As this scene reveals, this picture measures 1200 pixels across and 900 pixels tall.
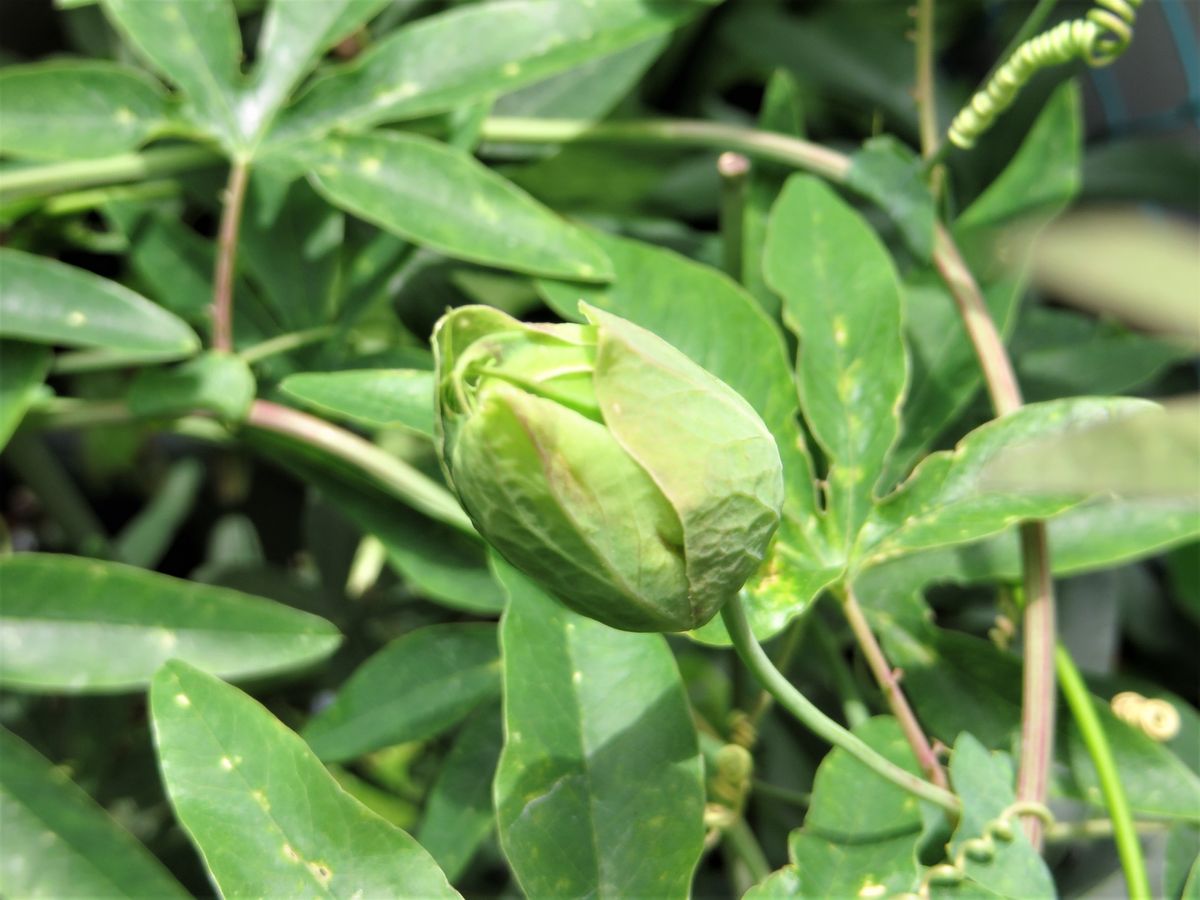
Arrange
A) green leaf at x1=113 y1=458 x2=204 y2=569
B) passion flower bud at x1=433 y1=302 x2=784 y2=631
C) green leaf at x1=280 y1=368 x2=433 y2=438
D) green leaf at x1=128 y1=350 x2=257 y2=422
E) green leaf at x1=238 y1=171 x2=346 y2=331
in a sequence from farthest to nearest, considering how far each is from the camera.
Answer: green leaf at x1=113 y1=458 x2=204 y2=569 < green leaf at x1=238 y1=171 x2=346 y2=331 < green leaf at x1=128 y1=350 x2=257 y2=422 < green leaf at x1=280 y1=368 x2=433 y2=438 < passion flower bud at x1=433 y1=302 x2=784 y2=631

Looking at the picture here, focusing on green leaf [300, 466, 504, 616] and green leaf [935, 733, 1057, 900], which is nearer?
green leaf [935, 733, 1057, 900]

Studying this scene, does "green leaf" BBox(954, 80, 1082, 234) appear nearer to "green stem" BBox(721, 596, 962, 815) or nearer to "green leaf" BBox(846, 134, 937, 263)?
"green leaf" BBox(846, 134, 937, 263)

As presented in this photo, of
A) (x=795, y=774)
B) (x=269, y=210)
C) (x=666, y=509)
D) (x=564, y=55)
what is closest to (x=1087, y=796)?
(x=795, y=774)

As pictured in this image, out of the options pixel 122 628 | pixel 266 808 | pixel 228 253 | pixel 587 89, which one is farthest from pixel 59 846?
pixel 587 89

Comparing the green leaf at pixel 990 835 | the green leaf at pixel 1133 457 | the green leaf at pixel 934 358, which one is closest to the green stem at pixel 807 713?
the green leaf at pixel 990 835

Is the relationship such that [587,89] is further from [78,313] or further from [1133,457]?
[1133,457]

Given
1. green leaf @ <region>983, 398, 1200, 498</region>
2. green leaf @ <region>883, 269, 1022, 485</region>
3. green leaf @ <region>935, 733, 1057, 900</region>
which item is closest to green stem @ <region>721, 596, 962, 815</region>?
green leaf @ <region>935, 733, 1057, 900</region>
